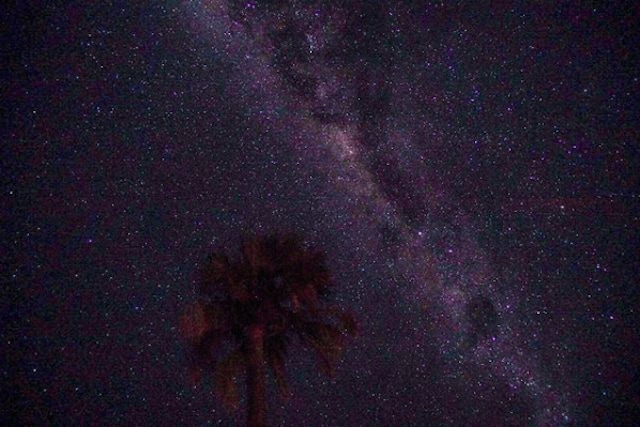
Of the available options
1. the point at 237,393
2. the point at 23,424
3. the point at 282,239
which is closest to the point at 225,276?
the point at 282,239

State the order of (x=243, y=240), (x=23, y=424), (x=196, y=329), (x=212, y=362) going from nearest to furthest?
(x=196, y=329), (x=212, y=362), (x=243, y=240), (x=23, y=424)

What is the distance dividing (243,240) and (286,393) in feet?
13.1

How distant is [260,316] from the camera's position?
1244cm

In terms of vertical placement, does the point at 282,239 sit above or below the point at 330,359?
above

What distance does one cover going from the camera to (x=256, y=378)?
12398 millimetres

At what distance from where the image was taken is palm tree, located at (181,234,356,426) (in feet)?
40.3

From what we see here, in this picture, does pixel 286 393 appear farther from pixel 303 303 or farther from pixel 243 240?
pixel 243 240

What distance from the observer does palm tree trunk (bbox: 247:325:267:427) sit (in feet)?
40.2

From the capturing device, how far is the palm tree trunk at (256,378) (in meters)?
12.2

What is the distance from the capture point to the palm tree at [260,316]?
12.3 meters

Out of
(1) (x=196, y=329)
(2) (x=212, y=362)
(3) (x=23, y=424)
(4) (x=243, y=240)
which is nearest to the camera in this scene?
(1) (x=196, y=329)

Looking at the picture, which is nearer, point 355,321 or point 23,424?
point 355,321

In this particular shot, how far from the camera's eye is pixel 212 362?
12516 mm

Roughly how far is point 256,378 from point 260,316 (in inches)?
58.0
